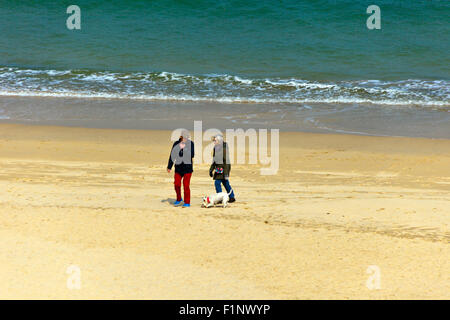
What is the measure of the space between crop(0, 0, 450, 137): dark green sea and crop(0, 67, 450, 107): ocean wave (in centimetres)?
4

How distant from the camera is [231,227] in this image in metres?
8.32

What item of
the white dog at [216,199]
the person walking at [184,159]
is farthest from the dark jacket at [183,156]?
the white dog at [216,199]

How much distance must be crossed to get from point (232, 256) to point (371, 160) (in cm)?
635

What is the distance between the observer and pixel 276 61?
25125 millimetres

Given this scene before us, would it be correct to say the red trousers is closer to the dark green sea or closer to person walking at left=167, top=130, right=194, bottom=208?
person walking at left=167, top=130, right=194, bottom=208

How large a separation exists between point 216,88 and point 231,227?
45.3ft

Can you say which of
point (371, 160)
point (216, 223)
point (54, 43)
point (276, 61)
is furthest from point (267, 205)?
point (54, 43)

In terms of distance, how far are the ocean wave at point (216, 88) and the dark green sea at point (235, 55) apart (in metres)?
0.04

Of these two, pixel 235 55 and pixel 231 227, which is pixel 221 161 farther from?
pixel 235 55

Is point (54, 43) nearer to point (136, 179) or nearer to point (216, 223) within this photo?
point (136, 179)

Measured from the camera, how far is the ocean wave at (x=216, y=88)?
20.0m
